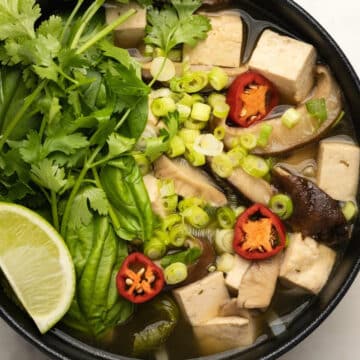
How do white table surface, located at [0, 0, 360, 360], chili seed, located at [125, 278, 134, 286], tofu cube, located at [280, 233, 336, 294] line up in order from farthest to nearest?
white table surface, located at [0, 0, 360, 360]
tofu cube, located at [280, 233, 336, 294]
chili seed, located at [125, 278, 134, 286]

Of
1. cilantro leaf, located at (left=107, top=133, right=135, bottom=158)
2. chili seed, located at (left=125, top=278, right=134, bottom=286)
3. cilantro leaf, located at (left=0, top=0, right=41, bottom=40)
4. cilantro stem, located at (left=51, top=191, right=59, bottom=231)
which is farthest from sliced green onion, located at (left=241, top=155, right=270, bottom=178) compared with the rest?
cilantro leaf, located at (left=0, top=0, right=41, bottom=40)

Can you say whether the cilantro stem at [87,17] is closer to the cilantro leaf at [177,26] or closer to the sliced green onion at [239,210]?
the cilantro leaf at [177,26]

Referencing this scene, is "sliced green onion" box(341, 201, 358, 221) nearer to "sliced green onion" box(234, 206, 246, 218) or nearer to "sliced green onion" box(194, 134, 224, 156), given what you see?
"sliced green onion" box(234, 206, 246, 218)

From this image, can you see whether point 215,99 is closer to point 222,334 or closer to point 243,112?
point 243,112

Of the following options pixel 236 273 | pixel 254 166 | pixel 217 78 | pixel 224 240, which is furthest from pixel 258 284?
pixel 217 78

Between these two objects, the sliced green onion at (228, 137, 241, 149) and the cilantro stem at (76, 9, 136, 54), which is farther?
the sliced green onion at (228, 137, 241, 149)

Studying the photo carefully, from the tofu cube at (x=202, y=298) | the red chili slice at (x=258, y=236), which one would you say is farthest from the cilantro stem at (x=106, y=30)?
the tofu cube at (x=202, y=298)
